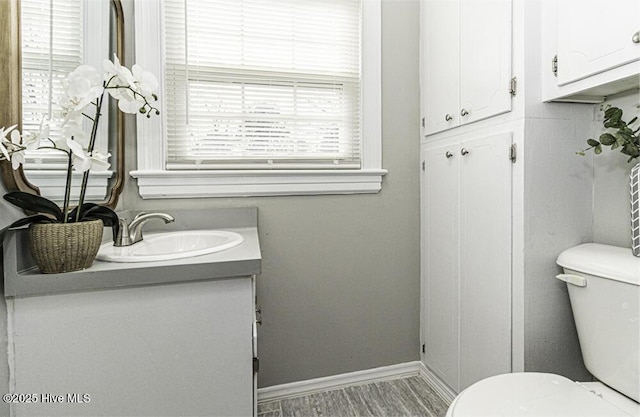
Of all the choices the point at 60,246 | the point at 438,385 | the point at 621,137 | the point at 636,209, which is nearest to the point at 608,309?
the point at 636,209

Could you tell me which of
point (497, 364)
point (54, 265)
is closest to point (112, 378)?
point (54, 265)

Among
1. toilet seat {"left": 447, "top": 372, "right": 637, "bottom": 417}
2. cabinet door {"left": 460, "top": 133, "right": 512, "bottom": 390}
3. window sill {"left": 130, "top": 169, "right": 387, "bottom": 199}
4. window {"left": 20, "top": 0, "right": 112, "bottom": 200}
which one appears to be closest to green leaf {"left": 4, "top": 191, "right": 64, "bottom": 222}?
window {"left": 20, "top": 0, "right": 112, "bottom": 200}

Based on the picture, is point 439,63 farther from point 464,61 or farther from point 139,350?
point 139,350

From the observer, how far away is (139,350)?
36.1 inches

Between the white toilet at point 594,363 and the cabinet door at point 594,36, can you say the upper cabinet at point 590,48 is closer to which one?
the cabinet door at point 594,36

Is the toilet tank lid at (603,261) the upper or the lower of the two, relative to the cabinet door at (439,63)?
lower

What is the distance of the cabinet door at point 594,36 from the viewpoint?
94cm

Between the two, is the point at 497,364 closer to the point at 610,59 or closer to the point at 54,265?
the point at 610,59

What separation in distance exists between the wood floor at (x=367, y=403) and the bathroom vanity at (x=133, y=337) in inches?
30.5

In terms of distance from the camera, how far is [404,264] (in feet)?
6.29

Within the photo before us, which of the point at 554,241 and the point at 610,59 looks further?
the point at 554,241

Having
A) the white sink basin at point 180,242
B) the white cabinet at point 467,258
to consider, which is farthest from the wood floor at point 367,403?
the white sink basin at point 180,242

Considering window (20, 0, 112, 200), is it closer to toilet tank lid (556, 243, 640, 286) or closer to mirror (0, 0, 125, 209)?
mirror (0, 0, 125, 209)

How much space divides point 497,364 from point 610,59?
1088 millimetres
